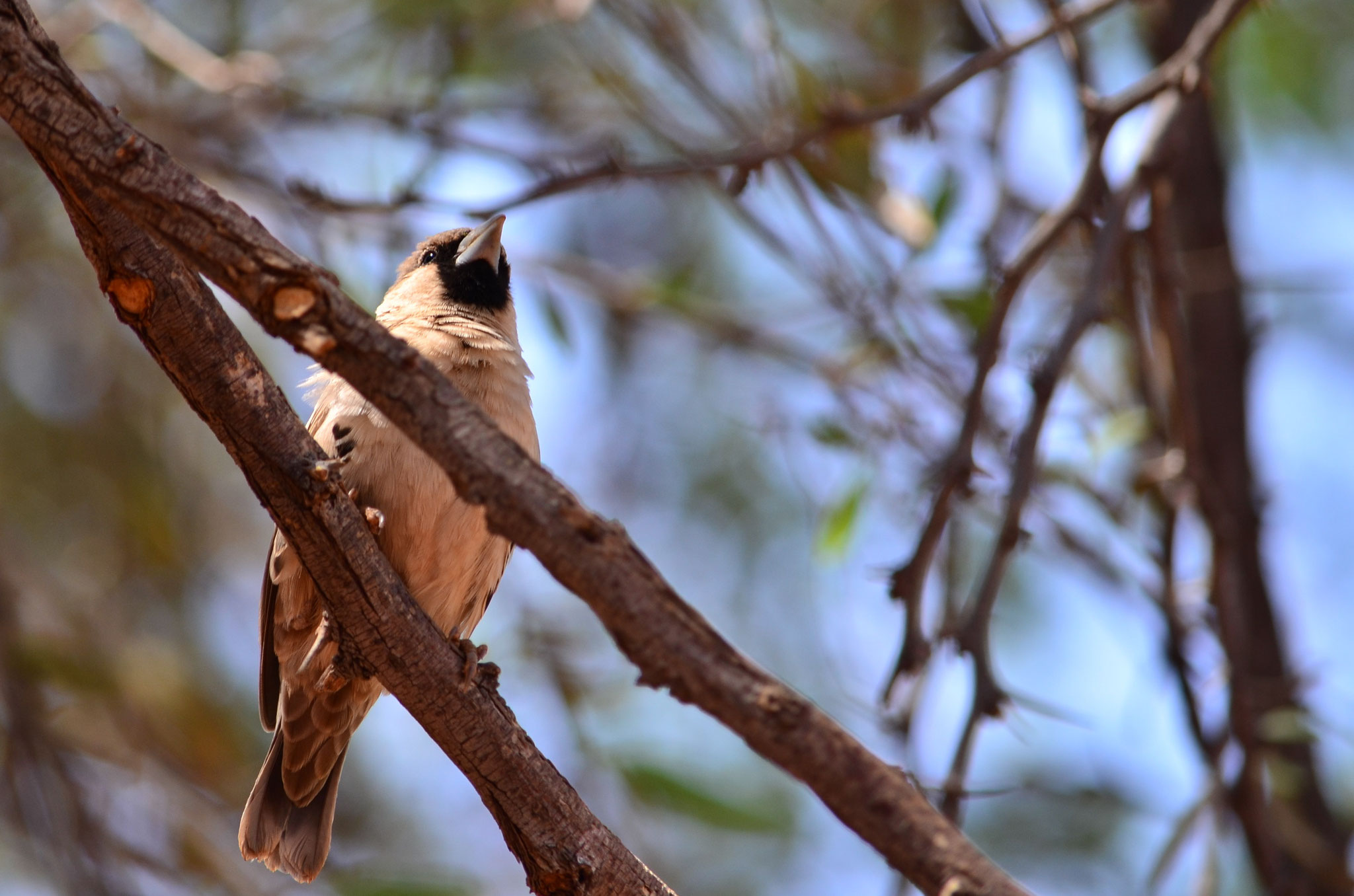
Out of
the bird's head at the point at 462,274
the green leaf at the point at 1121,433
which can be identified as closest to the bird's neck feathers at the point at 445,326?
the bird's head at the point at 462,274

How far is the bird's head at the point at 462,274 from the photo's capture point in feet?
14.1

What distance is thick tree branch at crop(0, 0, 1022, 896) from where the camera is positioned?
5.72ft

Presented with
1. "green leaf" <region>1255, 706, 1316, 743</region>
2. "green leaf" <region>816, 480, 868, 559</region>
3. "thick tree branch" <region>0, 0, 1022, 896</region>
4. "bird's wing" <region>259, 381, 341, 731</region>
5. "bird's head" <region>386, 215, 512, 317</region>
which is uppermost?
"bird's head" <region>386, 215, 512, 317</region>

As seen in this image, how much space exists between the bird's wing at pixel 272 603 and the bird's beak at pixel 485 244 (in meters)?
0.90

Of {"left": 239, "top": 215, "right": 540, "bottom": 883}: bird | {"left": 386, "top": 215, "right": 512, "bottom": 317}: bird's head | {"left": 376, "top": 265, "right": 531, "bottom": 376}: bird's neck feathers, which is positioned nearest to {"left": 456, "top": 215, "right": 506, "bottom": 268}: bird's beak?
{"left": 386, "top": 215, "right": 512, "bottom": 317}: bird's head

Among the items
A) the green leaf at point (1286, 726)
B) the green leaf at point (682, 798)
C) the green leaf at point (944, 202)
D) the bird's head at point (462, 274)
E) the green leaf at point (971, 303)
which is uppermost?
the green leaf at point (944, 202)

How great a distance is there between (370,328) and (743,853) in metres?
5.13

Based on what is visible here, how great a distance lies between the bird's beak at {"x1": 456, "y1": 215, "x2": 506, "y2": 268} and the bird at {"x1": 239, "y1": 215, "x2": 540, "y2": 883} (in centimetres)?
38

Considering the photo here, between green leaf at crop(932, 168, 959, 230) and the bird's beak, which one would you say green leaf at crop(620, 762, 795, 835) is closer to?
the bird's beak

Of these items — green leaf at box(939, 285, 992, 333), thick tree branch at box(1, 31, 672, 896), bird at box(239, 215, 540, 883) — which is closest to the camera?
thick tree branch at box(1, 31, 672, 896)

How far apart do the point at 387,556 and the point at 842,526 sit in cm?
171

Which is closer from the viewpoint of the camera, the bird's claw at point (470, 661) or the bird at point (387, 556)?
the bird's claw at point (470, 661)

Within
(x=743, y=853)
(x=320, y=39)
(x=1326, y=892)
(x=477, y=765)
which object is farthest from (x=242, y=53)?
(x=1326, y=892)

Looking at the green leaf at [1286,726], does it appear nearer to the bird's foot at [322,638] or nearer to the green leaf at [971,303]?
the green leaf at [971,303]
